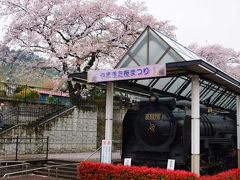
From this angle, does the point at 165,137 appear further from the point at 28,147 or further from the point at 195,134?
the point at 28,147

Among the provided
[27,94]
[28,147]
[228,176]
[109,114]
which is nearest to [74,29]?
[27,94]

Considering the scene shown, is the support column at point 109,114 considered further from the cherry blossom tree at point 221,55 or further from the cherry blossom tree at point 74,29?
the cherry blossom tree at point 221,55

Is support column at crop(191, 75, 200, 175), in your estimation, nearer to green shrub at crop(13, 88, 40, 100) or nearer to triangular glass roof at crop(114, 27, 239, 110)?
triangular glass roof at crop(114, 27, 239, 110)

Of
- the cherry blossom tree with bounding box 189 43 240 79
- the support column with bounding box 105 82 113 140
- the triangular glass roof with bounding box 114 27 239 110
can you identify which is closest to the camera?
A: the triangular glass roof with bounding box 114 27 239 110

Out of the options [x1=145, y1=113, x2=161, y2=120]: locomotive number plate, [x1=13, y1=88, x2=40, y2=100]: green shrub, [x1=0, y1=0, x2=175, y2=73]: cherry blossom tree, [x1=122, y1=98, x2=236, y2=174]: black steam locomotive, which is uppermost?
[x1=0, y1=0, x2=175, y2=73]: cherry blossom tree

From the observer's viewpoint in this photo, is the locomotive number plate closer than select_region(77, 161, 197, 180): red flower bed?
No

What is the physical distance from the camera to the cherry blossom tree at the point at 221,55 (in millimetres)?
28875

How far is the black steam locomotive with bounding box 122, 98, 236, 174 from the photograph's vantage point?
1018 cm

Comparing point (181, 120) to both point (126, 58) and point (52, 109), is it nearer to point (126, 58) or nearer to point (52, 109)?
point (126, 58)

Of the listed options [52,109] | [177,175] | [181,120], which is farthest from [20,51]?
[177,175]

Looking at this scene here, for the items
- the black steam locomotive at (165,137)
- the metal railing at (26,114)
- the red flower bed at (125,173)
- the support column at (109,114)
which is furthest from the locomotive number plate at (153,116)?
the metal railing at (26,114)

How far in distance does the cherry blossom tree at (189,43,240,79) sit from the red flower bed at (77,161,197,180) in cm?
2142

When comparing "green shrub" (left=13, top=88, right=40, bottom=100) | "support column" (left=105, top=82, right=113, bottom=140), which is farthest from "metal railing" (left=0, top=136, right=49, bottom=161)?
"support column" (left=105, top=82, right=113, bottom=140)

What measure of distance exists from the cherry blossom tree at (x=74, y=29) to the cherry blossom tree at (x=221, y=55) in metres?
9.09
